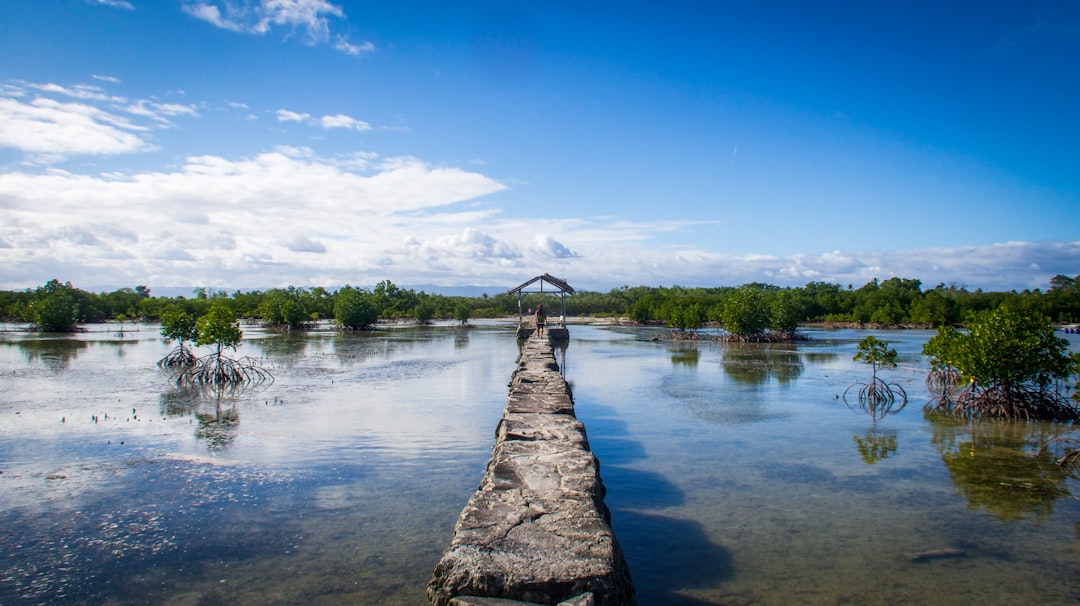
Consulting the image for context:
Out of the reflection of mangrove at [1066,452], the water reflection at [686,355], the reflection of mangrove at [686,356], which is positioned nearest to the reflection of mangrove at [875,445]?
the reflection of mangrove at [1066,452]

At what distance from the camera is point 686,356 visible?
1068 inches

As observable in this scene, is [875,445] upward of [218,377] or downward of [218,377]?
downward

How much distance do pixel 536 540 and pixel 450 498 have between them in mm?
3233

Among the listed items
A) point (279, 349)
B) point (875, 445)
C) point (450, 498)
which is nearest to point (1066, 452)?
point (875, 445)

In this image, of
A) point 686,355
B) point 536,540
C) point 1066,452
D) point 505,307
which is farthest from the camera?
point 505,307

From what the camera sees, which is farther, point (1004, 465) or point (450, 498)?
point (1004, 465)

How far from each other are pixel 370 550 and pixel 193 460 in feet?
14.7

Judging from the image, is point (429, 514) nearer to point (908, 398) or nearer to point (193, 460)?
point (193, 460)

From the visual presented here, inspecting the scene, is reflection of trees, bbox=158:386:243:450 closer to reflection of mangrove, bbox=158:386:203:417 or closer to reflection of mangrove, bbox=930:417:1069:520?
reflection of mangrove, bbox=158:386:203:417

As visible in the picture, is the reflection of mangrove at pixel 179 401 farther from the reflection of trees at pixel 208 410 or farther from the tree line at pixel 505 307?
the tree line at pixel 505 307

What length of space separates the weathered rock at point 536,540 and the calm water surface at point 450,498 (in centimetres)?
91

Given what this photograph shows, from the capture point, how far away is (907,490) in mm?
7652

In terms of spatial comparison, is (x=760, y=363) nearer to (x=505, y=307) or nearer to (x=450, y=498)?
(x=450, y=498)

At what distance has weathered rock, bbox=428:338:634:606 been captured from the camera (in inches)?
138
